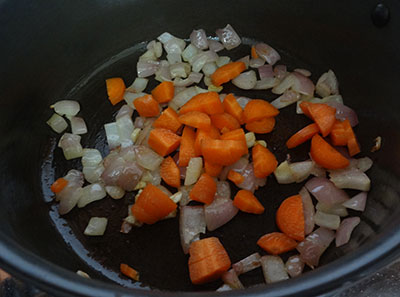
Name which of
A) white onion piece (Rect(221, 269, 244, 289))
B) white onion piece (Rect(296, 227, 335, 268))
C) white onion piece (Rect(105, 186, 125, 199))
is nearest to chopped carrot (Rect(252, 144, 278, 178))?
white onion piece (Rect(296, 227, 335, 268))

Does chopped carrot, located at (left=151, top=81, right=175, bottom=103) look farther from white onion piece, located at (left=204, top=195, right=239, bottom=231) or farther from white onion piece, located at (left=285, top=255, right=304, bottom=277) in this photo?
white onion piece, located at (left=285, top=255, right=304, bottom=277)

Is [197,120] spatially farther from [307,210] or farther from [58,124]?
[58,124]

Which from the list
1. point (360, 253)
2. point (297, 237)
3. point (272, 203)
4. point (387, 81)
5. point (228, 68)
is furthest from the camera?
point (228, 68)

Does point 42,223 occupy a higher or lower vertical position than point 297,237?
higher

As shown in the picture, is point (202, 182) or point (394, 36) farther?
point (394, 36)

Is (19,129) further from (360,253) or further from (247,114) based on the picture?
(360,253)

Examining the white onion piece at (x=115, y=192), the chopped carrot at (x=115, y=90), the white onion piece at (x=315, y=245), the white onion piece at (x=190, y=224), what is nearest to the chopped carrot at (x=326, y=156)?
the white onion piece at (x=315, y=245)

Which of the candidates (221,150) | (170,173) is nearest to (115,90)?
(170,173)

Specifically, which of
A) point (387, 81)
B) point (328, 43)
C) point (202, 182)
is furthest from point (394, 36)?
point (202, 182)
